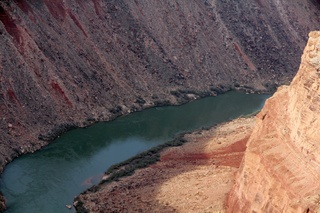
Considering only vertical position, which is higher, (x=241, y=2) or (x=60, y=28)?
(x=60, y=28)

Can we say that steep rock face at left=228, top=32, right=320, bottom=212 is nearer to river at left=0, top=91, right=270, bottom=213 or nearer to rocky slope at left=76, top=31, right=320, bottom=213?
rocky slope at left=76, top=31, right=320, bottom=213

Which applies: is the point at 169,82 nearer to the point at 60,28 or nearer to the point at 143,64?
the point at 143,64

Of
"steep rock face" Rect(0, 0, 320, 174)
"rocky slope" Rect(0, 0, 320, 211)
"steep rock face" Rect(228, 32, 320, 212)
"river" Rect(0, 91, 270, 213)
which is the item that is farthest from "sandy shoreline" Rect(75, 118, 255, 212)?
"steep rock face" Rect(0, 0, 320, 174)

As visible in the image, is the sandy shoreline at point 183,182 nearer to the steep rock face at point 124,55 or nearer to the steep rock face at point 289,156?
the steep rock face at point 289,156

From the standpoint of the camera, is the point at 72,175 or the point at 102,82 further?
the point at 102,82

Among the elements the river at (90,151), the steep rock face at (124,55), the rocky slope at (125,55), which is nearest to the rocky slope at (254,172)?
the river at (90,151)

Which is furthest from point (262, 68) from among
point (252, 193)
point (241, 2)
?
point (252, 193)

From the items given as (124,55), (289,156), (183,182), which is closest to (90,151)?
(183,182)
